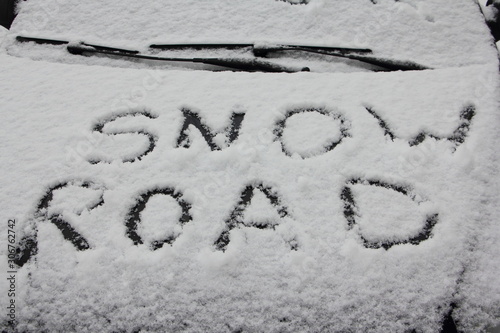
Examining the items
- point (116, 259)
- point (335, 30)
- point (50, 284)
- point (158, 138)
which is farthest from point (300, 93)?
point (50, 284)

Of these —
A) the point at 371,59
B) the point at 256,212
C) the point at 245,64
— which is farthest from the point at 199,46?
the point at 256,212

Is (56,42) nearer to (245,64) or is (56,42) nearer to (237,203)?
(245,64)

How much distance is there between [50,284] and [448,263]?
36.6 inches

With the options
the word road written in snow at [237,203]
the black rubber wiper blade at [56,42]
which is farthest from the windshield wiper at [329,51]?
the word road written in snow at [237,203]

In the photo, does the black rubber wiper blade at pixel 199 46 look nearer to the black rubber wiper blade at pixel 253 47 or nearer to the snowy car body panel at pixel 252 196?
the black rubber wiper blade at pixel 253 47

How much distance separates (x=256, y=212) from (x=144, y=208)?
11.7 inches

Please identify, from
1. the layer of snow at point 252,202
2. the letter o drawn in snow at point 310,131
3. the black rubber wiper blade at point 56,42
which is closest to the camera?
the layer of snow at point 252,202

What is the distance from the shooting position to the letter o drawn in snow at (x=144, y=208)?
3.16ft

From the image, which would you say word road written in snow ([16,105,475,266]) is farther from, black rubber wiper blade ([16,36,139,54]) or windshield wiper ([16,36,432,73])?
black rubber wiper blade ([16,36,139,54])

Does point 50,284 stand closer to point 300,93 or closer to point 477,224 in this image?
point 300,93

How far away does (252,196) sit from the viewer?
102 centimetres

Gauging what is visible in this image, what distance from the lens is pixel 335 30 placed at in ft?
4.64

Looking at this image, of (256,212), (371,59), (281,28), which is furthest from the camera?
(281,28)

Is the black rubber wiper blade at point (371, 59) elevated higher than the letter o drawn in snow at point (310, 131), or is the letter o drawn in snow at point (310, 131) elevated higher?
the black rubber wiper blade at point (371, 59)
